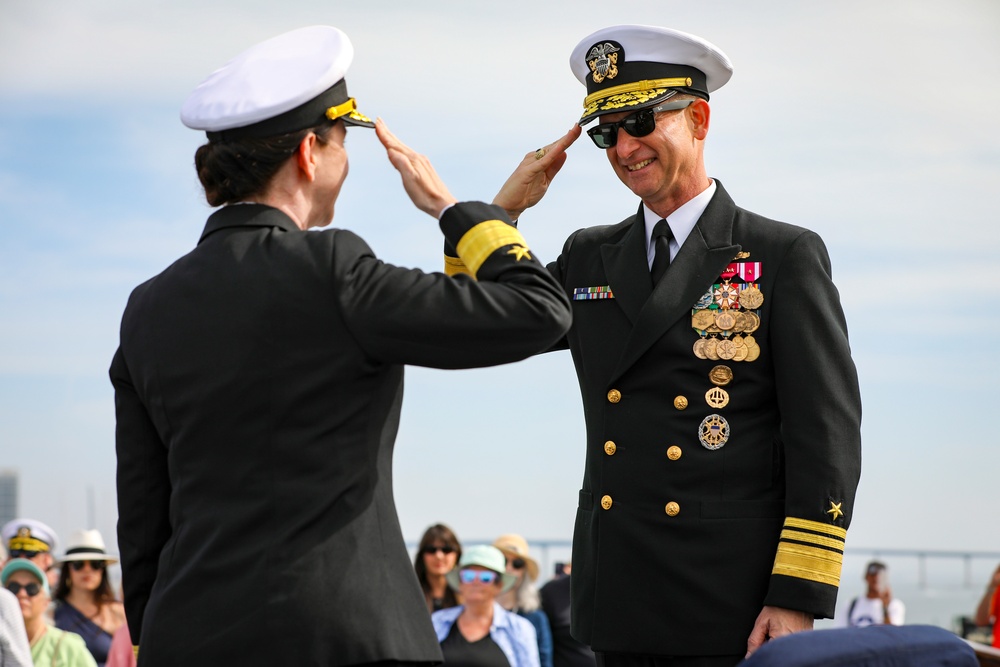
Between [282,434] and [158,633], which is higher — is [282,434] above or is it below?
above

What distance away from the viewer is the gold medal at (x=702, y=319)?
3441 mm

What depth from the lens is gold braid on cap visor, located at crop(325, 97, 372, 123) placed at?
9.09 feet

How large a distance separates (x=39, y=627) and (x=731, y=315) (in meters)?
6.25

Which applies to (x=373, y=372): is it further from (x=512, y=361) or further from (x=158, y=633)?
(x=158, y=633)

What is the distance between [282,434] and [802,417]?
4.26ft

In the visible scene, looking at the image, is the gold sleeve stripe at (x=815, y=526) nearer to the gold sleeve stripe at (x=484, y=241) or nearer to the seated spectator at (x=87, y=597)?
the gold sleeve stripe at (x=484, y=241)

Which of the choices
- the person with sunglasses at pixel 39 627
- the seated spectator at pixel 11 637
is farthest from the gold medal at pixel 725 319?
the person with sunglasses at pixel 39 627

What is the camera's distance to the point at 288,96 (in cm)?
270

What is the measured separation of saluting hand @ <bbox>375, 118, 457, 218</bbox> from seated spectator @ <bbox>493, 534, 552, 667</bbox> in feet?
22.6

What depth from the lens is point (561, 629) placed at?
31.9 feet

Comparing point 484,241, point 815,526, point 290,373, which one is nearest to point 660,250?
point 815,526

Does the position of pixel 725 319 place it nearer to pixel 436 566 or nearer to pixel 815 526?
pixel 815 526

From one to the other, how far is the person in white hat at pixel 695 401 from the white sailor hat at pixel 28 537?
24.1 ft

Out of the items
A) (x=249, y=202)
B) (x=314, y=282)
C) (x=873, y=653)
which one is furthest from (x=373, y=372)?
(x=873, y=653)
